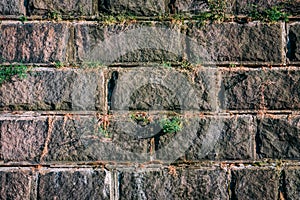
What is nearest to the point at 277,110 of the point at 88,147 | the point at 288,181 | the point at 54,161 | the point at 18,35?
the point at 288,181

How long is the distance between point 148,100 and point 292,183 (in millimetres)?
745

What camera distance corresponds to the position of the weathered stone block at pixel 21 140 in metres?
2.15

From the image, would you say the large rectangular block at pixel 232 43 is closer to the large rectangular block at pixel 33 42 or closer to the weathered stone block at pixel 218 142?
the weathered stone block at pixel 218 142

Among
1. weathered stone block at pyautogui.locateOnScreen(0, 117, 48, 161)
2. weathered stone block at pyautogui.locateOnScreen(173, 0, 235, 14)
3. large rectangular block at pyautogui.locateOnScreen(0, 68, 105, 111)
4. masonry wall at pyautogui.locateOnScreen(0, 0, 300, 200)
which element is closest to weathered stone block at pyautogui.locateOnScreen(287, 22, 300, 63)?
masonry wall at pyautogui.locateOnScreen(0, 0, 300, 200)

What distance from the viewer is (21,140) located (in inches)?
84.7

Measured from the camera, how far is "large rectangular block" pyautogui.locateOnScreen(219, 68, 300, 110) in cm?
219

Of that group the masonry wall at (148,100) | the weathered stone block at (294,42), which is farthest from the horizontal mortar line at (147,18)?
the weathered stone block at (294,42)

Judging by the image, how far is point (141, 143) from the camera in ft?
7.13

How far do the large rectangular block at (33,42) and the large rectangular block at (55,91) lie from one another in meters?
0.07

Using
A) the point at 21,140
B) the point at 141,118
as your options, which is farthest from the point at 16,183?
the point at 141,118

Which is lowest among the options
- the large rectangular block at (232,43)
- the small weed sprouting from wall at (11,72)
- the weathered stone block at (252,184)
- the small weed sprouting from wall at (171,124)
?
the weathered stone block at (252,184)

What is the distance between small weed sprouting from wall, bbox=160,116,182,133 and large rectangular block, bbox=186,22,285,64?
0.92ft

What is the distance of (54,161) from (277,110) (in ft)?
3.36

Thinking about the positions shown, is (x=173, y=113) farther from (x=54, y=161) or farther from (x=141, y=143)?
(x=54, y=161)
